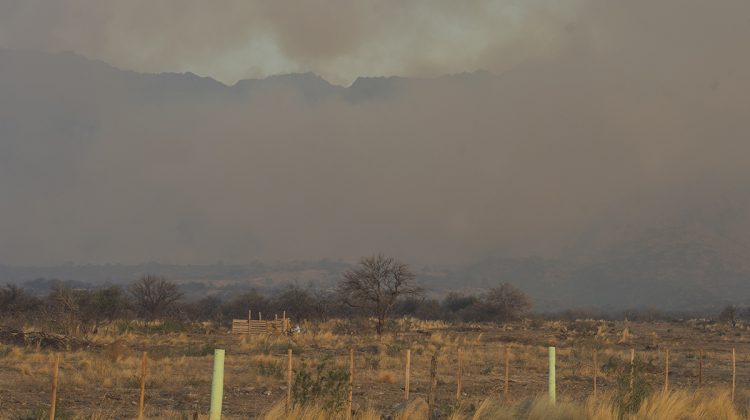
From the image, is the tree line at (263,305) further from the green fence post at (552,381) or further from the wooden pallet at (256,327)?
the green fence post at (552,381)

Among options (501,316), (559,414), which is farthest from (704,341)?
(559,414)

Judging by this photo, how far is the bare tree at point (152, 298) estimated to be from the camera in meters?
71.4

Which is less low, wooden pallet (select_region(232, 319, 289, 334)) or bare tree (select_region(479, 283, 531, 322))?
bare tree (select_region(479, 283, 531, 322))

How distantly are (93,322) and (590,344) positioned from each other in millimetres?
36134

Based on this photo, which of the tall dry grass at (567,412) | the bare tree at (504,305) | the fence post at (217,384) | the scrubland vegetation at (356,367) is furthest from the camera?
the bare tree at (504,305)

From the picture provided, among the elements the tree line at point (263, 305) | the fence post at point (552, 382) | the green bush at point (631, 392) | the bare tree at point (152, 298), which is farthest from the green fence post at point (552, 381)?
the bare tree at point (152, 298)

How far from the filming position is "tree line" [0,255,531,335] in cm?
5316

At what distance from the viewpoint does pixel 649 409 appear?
1616 cm

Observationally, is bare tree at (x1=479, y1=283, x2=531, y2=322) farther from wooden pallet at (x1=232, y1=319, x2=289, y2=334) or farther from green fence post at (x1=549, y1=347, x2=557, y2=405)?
green fence post at (x1=549, y1=347, x2=557, y2=405)

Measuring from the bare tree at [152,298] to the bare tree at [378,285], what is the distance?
2538 centimetres

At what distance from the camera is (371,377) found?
87.6 ft

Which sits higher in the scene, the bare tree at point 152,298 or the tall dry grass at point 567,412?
the bare tree at point 152,298

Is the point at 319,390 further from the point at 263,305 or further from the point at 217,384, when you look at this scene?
the point at 263,305

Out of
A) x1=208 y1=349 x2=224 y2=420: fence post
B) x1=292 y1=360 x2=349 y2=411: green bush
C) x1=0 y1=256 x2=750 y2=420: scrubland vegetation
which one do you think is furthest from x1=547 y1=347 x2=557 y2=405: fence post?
x1=208 y1=349 x2=224 y2=420: fence post
